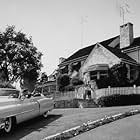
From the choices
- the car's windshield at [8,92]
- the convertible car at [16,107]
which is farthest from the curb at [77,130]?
the car's windshield at [8,92]

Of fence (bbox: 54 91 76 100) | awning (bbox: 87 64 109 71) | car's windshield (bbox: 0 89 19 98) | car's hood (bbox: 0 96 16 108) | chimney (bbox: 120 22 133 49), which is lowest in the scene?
fence (bbox: 54 91 76 100)

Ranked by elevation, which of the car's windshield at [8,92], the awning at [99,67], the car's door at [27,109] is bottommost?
the car's door at [27,109]

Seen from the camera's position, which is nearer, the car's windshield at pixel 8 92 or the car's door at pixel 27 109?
the car's door at pixel 27 109

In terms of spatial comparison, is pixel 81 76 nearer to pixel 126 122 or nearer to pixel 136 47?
pixel 136 47

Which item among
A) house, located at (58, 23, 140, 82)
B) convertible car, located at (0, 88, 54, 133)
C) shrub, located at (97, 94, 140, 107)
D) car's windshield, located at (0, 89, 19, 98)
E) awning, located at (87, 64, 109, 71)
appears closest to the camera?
convertible car, located at (0, 88, 54, 133)

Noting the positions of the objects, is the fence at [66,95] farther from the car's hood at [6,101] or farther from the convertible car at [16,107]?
the car's hood at [6,101]

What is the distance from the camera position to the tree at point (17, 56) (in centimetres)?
4541

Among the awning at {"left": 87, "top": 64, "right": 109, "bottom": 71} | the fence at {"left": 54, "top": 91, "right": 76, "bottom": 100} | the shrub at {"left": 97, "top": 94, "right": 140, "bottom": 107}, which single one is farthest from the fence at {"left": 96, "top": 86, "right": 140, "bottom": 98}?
the awning at {"left": 87, "top": 64, "right": 109, "bottom": 71}

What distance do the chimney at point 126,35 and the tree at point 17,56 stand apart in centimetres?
2147

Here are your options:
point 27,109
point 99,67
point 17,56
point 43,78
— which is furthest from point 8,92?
point 43,78

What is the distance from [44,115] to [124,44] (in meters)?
26.4

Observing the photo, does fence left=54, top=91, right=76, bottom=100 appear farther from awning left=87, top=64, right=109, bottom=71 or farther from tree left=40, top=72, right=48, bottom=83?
tree left=40, top=72, right=48, bottom=83

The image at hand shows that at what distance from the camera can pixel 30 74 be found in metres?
46.8

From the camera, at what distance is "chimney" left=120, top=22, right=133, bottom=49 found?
33.4m
